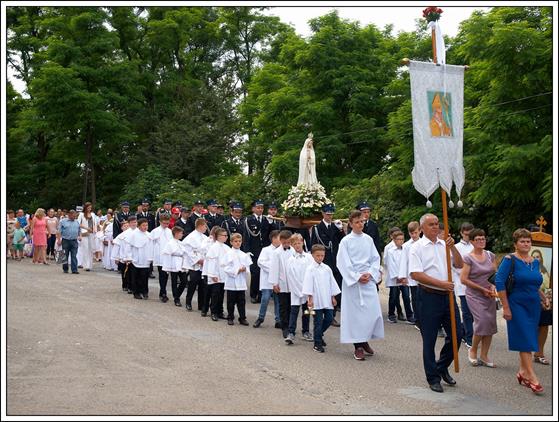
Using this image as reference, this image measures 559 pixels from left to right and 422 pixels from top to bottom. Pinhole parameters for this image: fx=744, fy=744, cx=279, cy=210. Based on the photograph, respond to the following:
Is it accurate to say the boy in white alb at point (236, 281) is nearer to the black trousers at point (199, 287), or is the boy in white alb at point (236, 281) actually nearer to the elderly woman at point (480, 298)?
the black trousers at point (199, 287)

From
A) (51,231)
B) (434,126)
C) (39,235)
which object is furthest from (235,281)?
(51,231)

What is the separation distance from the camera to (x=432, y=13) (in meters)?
9.05

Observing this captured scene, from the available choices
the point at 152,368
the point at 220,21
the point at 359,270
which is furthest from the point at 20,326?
the point at 220,21

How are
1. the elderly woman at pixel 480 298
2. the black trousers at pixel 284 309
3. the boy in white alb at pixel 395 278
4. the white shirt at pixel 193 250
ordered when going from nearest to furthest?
1. the elderly woman at pixel 480 298
2. the black trousers at pixel 284 309
3. the boy in white alb at pixel 395 278
4. the white shirt at pixel 193 250

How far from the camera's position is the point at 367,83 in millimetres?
34594

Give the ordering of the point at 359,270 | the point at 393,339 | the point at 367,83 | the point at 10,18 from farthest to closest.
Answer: the point at 10,18, the point at 367,83, the point at 393,339, the point at 359,270

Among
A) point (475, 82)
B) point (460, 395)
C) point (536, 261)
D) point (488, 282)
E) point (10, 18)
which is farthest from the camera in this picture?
point (10, 18)

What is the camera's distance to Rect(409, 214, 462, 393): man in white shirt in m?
8.45

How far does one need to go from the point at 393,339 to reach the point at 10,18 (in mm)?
41233

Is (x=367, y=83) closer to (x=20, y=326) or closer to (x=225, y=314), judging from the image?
(x=225, y=314)

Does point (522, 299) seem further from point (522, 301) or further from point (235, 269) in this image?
point (235, 269)

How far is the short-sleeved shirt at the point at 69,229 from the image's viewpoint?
20542 mm

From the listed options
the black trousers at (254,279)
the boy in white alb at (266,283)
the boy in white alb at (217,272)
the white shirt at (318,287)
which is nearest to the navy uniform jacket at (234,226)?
the black trousers at (254,279)

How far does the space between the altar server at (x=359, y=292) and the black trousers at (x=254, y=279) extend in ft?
18.1
